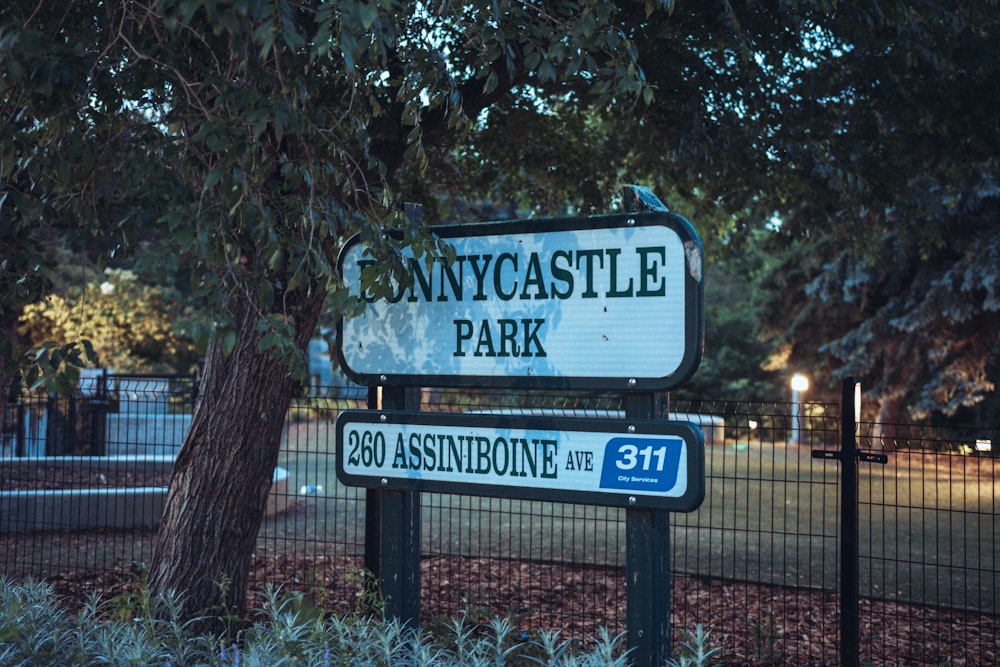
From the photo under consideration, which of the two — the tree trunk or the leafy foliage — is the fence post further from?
the leafy foliage

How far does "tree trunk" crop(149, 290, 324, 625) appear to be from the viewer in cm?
572

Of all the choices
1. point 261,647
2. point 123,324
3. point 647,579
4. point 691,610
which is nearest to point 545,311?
point 647,579

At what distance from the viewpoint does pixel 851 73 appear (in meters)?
8.54

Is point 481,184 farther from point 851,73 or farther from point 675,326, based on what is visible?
point 675,326

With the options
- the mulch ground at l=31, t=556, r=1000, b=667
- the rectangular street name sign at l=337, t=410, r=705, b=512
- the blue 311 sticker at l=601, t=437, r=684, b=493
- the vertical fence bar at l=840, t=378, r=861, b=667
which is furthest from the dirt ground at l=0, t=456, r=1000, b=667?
the blue 311 sticker at l=601, t=437, r=684, b=493

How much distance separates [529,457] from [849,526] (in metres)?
2.79

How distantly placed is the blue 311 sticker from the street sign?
0.62 ft

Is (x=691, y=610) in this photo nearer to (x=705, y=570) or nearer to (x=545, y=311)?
(x=705, y=570)

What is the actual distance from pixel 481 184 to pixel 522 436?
265 inches

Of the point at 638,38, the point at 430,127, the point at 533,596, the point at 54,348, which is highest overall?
the point at 638,38

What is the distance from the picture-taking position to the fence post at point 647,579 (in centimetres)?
346

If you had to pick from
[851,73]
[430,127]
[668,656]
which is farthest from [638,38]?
[668,656]

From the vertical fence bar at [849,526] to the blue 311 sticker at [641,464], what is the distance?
260 cm

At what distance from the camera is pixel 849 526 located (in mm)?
5641
